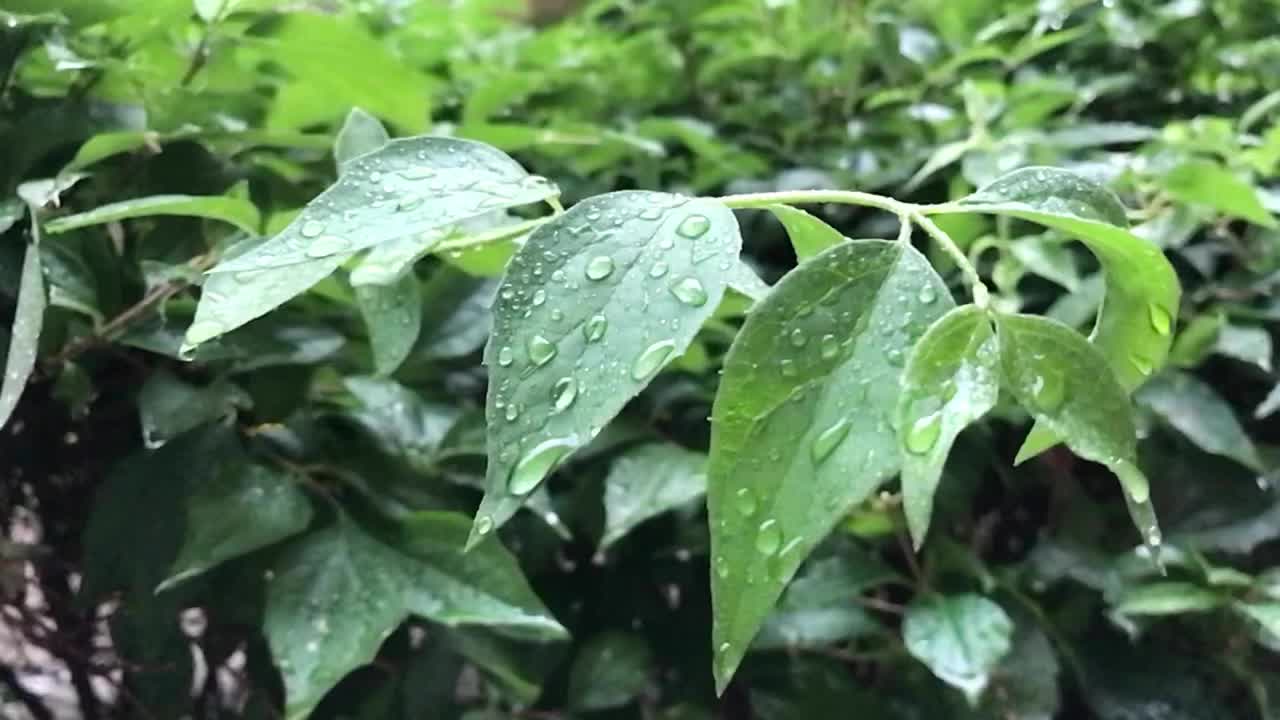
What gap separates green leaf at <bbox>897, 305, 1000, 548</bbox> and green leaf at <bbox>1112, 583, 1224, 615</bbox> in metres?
0.27

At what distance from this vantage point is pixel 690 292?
0.77 ft

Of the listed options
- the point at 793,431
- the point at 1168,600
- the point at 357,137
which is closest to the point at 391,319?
the point at 357,137

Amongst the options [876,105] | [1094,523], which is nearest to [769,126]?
[876,105]

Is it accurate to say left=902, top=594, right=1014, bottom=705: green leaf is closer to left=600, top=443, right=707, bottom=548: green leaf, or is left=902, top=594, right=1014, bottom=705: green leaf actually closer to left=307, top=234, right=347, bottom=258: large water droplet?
left=600, top=443, right=707, bottom=548: green leaf

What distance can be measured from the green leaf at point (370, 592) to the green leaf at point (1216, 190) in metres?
0.33

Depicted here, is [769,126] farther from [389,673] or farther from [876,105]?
[389,673]

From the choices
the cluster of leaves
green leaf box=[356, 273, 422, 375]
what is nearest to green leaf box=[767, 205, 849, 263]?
the cluster of leaves

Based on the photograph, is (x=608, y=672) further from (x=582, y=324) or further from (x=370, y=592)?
(x=582, y=324)

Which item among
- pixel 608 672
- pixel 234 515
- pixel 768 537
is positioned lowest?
pixel 608 672

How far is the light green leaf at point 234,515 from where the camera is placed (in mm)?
371

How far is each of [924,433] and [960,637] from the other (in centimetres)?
23

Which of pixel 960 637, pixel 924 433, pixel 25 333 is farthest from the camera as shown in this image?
pixel 960 637

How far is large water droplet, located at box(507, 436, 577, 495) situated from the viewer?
0.74ft

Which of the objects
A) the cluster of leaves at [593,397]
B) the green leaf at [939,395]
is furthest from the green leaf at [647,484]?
the green leaf at [939,395]
